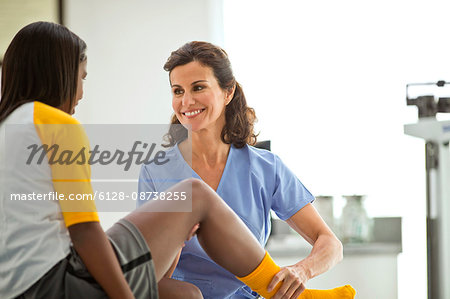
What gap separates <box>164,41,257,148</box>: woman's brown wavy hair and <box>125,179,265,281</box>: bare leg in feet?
1.57

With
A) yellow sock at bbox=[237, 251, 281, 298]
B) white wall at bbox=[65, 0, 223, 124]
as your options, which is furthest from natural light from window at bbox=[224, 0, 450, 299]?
yellow sock at bbox=[237, 251, 281, 298]

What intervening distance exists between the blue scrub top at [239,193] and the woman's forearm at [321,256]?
0.44 ft

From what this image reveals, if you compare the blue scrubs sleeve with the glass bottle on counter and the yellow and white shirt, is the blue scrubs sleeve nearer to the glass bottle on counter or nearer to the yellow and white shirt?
the yellow and white shirt

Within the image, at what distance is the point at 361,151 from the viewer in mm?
2795

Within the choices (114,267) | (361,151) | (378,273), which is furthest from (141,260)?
(361,151)

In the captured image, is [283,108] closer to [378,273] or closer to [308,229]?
[378,273]

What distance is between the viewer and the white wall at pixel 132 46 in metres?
2.93

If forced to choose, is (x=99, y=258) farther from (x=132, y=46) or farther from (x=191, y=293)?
(x=132, y=46)

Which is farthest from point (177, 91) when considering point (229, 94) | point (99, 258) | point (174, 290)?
point (99, 258)

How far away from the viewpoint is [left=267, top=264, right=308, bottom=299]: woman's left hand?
4.48 ft

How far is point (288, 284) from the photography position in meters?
1.39

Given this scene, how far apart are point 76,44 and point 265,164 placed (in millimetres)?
744

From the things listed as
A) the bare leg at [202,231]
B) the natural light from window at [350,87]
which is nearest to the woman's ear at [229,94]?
the bare leg at [202,231]

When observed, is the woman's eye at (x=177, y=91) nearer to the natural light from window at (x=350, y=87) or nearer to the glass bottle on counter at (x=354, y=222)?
the natural light from window at (x=350, y=87)
